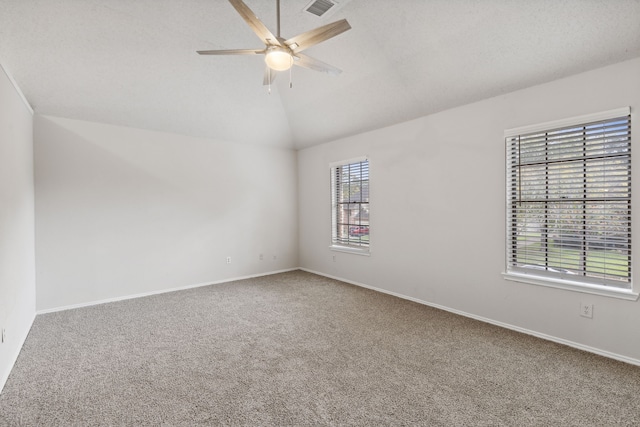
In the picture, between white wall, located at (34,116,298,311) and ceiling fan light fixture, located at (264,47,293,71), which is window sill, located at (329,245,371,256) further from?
ceiling fan light fixture, located at (264,47,293,71)

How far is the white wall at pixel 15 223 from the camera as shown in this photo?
8.49ft

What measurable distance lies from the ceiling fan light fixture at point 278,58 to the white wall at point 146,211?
124 inches

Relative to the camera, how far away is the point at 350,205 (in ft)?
17.9

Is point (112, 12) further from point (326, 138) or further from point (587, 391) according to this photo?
point (587, 391)

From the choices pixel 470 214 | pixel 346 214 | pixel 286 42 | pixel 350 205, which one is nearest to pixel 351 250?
pixel 346 214

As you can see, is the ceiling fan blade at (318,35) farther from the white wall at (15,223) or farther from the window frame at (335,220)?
the window frame at (335,220)

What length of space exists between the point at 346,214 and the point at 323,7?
318 cm

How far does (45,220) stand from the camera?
13.2ft

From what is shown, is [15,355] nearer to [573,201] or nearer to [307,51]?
[307,51]

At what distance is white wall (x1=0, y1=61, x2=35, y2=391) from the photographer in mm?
2588

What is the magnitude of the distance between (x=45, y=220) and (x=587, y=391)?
572cm

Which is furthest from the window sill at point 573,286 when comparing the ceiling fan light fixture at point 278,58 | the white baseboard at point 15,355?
the white baseboard at point 15,355

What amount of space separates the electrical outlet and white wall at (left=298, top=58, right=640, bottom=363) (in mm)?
36

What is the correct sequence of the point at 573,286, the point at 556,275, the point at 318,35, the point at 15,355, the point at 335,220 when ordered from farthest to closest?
the point at 335,220 → the point at 556,275 → the point at 573,286 → the point at 15,355 → the point at 318,35
